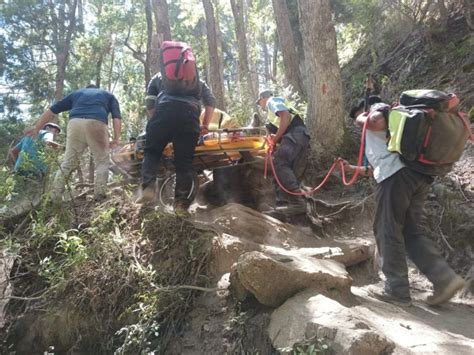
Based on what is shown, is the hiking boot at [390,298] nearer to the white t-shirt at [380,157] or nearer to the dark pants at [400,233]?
the dark pants at [400,233]

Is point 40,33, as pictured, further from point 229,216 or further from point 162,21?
point 229,216

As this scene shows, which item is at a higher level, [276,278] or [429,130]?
[429,130]

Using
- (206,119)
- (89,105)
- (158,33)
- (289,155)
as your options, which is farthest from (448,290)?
(158,33)

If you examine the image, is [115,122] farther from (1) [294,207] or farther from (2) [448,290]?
(2) [448,290]

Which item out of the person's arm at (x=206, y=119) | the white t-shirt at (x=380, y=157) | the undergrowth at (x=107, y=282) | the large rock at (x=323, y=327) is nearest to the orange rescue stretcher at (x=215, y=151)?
the person's arm at (x=206, y=119)

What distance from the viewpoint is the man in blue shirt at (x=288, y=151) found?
5.55 metres

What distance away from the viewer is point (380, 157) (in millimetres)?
3871

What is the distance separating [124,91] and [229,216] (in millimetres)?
19437

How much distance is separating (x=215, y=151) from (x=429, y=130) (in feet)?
8.93

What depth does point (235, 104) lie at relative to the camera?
1199 centimetres

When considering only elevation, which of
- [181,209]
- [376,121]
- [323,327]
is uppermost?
[376,121]

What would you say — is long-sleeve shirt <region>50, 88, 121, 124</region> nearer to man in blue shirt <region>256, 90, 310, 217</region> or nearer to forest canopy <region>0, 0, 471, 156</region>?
man in blue shirt <region>256, 90, 310, 217</region>

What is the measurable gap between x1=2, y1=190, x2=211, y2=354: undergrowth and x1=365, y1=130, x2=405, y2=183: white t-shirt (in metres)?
1.82

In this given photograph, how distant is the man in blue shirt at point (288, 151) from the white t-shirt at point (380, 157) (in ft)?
5.25
